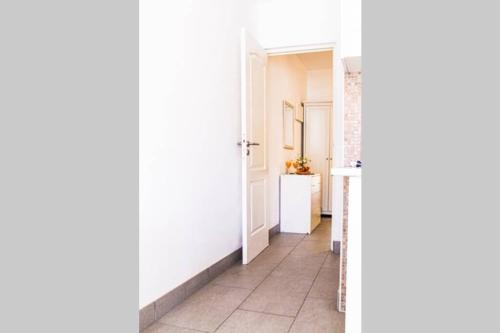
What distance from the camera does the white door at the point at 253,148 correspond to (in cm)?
322

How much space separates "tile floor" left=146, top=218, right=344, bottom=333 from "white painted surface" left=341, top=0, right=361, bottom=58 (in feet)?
5.04

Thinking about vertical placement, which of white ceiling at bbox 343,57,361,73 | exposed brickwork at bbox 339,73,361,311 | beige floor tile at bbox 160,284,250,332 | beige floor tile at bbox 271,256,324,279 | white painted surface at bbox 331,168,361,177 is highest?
white ceiling at bbox 343,57,361,73

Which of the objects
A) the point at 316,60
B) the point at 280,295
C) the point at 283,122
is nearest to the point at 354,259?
the point at 280,295

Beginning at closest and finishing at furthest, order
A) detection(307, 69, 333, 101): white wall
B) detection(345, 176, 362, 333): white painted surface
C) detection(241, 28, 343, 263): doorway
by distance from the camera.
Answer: detection(345, 176, 362, 333): white painted surface < detection(241, 28, 343, 263): doorway < detection(307, 69, 333, 101): white wall

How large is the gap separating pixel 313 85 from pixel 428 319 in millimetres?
6061

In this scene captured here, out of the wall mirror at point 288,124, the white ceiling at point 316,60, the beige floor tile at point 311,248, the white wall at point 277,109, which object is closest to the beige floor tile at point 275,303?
the beige floor tile at point 311,248

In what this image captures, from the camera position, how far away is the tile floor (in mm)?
2029

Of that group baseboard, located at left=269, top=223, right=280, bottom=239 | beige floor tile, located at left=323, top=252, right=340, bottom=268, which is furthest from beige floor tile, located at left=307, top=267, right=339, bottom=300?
baseboard, located at left=269, top=223, right=280, bottom=239

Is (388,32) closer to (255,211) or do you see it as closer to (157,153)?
(157,153)

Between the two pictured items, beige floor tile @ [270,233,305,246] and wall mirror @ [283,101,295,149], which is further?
wall mirror @ [283,101,295,149]

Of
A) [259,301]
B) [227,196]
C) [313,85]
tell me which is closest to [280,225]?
[227,196]

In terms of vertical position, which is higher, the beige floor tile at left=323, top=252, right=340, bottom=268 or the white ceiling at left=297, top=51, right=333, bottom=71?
the white ceiling at left=297, top=51, right=333, bottom=71

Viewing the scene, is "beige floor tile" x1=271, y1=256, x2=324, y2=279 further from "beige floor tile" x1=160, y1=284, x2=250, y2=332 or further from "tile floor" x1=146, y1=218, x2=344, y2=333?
"beige floor tile" x1=160, y1=284, x2=250, y2=332

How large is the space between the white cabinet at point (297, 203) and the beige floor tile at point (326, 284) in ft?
5.11
